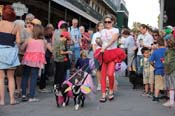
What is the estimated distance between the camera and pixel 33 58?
10000mm

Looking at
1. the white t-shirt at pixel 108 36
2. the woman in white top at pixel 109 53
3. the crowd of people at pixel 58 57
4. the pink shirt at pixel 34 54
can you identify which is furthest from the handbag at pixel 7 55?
the white t-shirt at pixel 108 36

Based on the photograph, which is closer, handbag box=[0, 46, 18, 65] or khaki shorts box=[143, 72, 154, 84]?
handbag box=[0, 46, 18, 65]

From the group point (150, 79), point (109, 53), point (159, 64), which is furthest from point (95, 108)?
point (150, 79)

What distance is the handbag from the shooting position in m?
9.27

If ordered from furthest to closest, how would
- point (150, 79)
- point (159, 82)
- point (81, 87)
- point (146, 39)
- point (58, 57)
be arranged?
point (146, 39) → point (150, 79) → point (58, 57) → point (159, 82) → point (81, 87)

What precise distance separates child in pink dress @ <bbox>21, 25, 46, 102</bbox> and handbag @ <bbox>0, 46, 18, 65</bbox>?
2.09 ft

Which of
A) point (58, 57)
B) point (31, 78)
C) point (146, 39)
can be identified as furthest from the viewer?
point (146, 39)

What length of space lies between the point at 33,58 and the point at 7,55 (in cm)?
83

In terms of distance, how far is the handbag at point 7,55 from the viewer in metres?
9.27

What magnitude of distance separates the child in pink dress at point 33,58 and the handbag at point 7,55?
0.64 metres

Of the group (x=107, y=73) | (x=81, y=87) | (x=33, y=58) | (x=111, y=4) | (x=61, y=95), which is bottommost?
(x=61, y=95)

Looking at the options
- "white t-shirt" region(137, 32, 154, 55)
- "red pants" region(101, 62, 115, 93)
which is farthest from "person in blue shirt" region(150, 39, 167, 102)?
"white t-shirt" region(137, 32, 154, 55)

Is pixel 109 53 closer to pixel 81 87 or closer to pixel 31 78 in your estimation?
pixel 81 87

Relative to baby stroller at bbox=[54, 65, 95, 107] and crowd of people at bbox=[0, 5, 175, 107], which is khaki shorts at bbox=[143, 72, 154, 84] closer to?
crowd of people at bbox=[0, 5, 175, 107]
